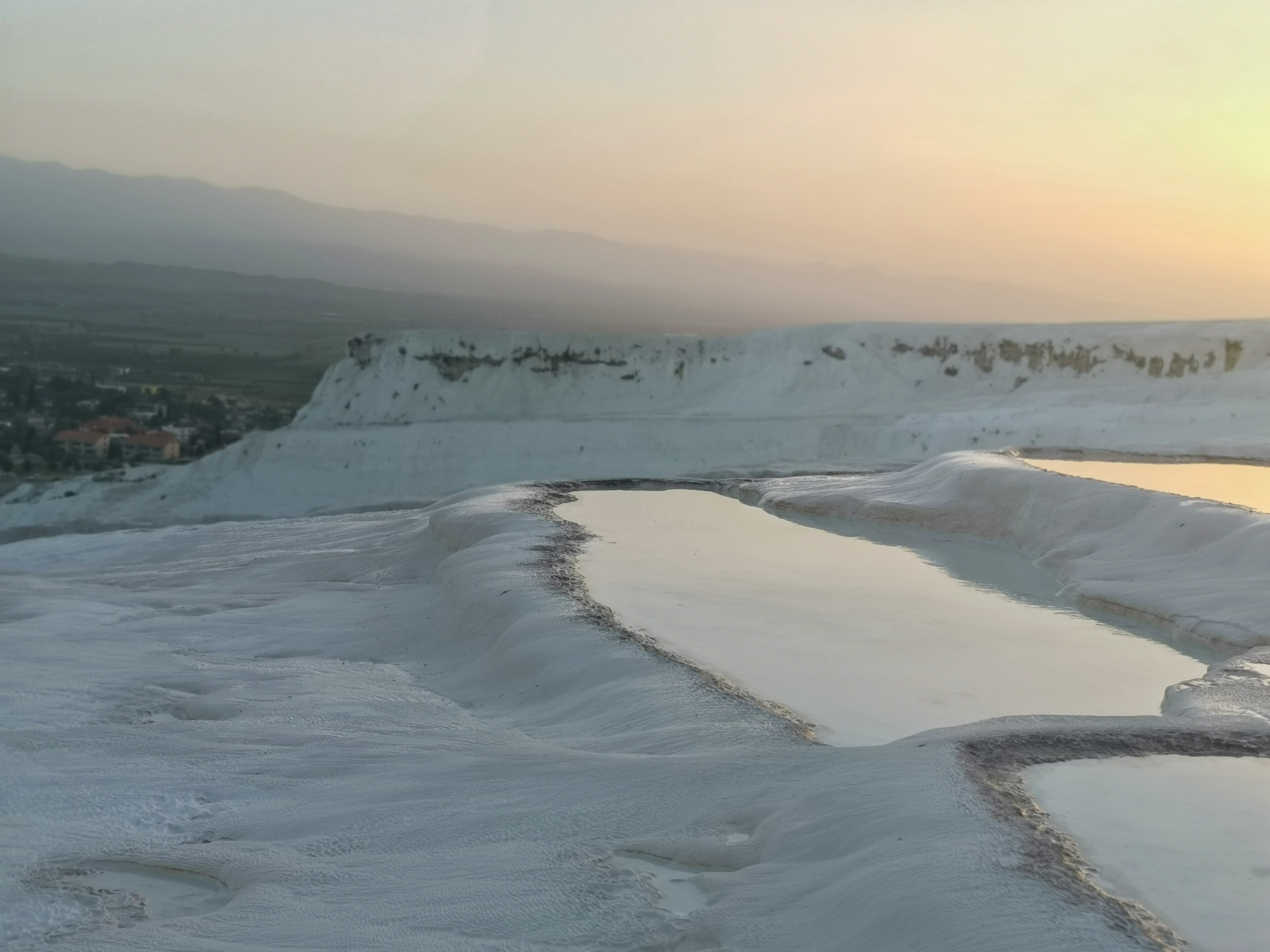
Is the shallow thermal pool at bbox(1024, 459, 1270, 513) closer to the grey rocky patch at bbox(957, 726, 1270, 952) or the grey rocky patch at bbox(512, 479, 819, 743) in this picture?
the grey rocky patch at bbox(512, 479, 819, 743)

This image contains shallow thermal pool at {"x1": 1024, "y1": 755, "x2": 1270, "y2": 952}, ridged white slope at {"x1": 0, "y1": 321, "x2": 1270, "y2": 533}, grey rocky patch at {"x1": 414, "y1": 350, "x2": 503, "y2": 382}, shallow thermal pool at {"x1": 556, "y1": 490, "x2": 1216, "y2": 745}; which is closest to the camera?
shallow thermal pool at {"x1": 1024, "y1": 755, "x2": 1270, "y2": 952}

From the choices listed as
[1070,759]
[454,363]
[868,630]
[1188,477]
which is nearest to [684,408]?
[454,363]

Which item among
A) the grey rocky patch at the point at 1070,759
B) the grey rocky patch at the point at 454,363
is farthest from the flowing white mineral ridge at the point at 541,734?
the grey rocky patch at the point at 454,363

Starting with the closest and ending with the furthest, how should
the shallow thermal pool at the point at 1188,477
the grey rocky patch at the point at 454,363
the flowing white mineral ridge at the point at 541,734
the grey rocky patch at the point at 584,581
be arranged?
Result: the flowing white mineral ridge at the point at 541,734
the grey rocky patch at the point at 584,581
the shallow thermal pool at the point at 1188,477
the grey rocky patch at the point at 454,363

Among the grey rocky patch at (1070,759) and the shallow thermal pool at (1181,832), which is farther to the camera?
the shallow thermal pool at (1181,832)

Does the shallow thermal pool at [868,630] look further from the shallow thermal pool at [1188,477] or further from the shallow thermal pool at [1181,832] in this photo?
the shallow thermal pool at [1188,477]

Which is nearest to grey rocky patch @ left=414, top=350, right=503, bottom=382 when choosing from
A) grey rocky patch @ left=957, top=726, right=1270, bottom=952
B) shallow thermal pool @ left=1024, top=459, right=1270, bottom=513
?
shallow thermal pool @ left=1024, top=459, right=1270, bottom=513

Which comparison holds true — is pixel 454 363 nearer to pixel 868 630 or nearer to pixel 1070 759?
pixel 868 630
